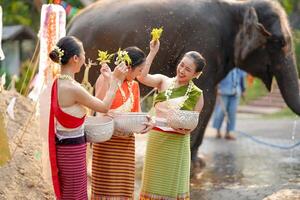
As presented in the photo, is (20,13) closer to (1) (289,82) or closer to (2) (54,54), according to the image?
(1) (289,82)

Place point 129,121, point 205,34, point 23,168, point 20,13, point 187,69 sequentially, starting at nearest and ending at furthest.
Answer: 1. point 129,121
2. point 187,69
3. point 23,168
4. point 205,34
5. point 20,13

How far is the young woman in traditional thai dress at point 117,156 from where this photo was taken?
4.60m

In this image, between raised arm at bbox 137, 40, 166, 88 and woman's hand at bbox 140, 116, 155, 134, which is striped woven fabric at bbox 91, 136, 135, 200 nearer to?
woman's hand at bbox 140, 116, 155, 134

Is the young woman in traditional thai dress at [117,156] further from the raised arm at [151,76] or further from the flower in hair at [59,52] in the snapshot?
the flower in hair at [59,52]

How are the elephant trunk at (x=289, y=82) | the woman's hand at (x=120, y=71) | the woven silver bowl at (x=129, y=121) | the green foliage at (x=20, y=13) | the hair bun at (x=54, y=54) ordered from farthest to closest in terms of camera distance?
the green foliage at (x=20, y=13)
the elephant trunk at (x=289, y=82)
the woven silver bowl at (x=129, y=121)
the woman's hand at (x=120, y=71)
the hair bun at (x=54, y=54)

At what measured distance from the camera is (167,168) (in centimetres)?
476

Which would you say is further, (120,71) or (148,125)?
(148,125)

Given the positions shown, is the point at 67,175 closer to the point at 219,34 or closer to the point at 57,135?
the point at 57,135

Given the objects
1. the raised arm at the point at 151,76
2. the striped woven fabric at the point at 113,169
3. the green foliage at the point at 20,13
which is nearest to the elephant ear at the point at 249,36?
the raised arm at the point at 151,76

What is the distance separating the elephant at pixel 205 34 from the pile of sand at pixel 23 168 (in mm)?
933

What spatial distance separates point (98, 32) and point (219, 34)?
137 centimetres

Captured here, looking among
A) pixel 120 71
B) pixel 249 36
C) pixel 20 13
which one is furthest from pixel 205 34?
pixel 20 13

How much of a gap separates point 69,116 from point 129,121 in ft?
1.47

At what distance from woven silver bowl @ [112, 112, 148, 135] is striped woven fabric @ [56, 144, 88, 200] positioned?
293 millimetres
